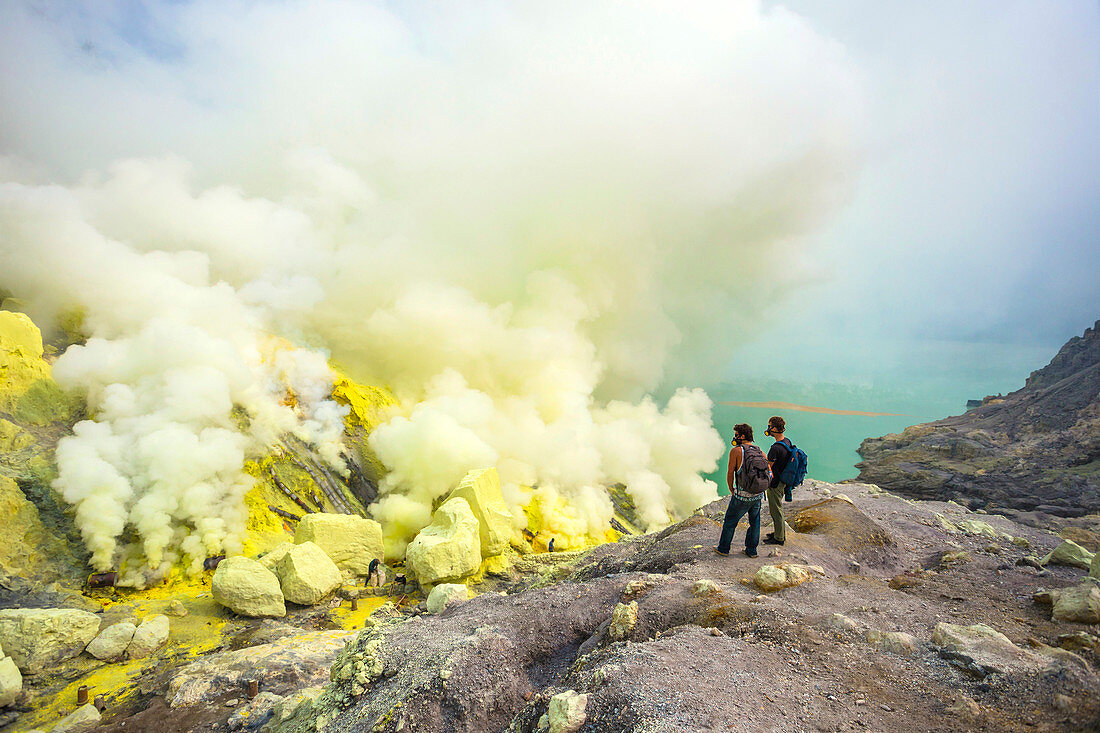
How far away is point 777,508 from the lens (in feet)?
24.9

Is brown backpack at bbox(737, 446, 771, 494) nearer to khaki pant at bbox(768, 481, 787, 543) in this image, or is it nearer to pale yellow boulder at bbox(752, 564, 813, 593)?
khaki pant at bbox(768, 481, 787, 543)

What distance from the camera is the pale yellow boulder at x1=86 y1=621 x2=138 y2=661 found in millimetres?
11289

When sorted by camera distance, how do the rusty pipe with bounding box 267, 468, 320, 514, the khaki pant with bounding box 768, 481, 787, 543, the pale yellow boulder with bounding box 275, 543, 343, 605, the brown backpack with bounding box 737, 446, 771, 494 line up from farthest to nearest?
the rusty pipe with bounding box 267, 468, 320, 514 < the pale yellow boulder with bounding box 275, 543, 343, 605 < the khaki pant with bounding box 768, 481, 787, 543 < the brown backpack with bounding box 737, 446, 771, 494

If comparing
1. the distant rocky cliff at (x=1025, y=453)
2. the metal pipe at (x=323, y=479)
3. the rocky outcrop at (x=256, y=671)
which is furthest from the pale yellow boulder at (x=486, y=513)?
the distant rocky cliff at (x=1025, y=453)

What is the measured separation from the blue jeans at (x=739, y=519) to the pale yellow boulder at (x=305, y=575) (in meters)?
13.5

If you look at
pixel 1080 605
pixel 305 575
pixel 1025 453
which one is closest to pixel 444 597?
pixel 305 575

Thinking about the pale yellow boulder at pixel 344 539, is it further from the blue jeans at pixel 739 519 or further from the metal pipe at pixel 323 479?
the blue jeans at pixel 739 519

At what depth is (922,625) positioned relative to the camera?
4.79 meters

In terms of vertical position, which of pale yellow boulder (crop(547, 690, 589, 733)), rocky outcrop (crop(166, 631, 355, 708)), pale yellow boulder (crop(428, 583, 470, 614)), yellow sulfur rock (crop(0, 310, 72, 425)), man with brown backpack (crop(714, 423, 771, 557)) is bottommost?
rocky outcrop (crop(166, 631, 355, 708))

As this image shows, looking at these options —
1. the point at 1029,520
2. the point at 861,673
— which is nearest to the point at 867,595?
the point at 861,673

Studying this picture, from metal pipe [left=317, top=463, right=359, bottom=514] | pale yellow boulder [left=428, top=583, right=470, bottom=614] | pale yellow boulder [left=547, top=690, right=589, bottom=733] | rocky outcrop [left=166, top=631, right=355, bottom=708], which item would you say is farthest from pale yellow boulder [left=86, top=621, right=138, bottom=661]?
pale yellow boulder [left=547, top=690, right=589, bottom=733]

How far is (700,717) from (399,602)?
1536 cm

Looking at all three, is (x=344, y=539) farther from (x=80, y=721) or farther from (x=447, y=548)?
(x=80, y=721)

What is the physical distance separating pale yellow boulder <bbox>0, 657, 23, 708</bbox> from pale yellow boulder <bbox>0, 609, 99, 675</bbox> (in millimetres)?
658
